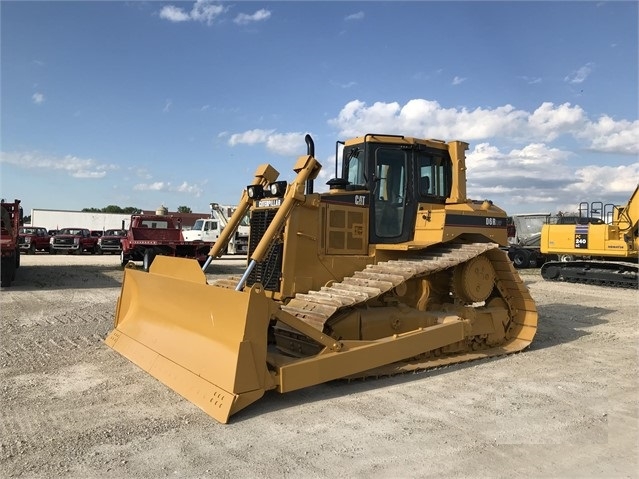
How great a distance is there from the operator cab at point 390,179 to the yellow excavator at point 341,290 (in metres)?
0.02

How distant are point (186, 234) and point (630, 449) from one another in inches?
1021

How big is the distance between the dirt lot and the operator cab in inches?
84.5

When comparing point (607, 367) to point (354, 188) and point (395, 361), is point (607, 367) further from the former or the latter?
point (354, 188)

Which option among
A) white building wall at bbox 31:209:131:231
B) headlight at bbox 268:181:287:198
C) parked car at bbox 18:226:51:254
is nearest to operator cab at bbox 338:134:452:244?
headlight at bbox 268:181:287:198

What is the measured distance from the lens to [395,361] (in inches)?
244

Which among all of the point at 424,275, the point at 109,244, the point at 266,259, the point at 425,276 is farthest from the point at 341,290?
the point at 109,244

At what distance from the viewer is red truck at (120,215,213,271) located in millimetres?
19562

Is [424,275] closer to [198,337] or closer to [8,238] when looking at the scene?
[198,337]

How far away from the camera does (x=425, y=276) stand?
730cm

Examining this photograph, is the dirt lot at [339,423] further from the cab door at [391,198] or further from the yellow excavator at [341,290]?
the cab door at [391,198]

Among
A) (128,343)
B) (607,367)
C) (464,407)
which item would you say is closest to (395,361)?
(464,407)

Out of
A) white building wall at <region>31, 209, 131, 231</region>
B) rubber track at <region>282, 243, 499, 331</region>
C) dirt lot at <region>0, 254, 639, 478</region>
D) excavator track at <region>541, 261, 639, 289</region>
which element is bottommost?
dirt lot at <region>0, 254, 639, 478</region>

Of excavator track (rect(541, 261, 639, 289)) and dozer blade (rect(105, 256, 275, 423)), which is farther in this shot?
excavator track (rect(541, 261, 639, 289))

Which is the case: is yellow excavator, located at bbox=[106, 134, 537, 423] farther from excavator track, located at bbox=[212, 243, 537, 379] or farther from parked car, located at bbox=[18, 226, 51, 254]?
parked car, located at bbox=[18, 226, 51, 254]
